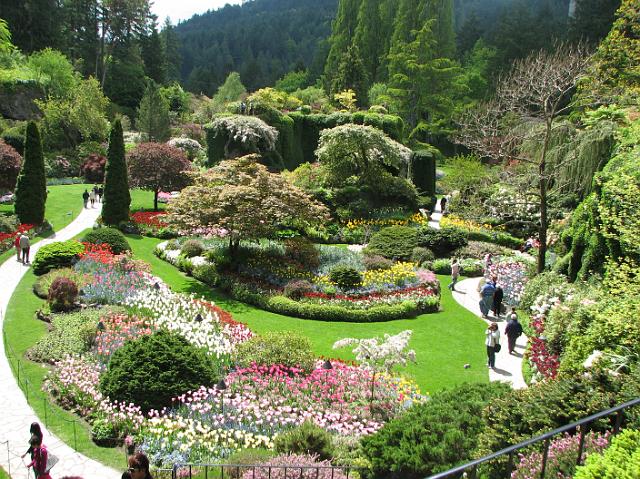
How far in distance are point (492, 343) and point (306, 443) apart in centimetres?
595

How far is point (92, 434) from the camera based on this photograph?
8.91m

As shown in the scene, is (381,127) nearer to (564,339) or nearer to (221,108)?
(221,108)

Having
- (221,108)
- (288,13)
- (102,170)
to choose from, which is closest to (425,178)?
(102,170)

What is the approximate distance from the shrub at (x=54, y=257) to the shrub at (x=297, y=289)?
23.8ft

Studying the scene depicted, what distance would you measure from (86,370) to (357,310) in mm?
7757

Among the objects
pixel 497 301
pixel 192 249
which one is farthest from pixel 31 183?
pixel 497 301

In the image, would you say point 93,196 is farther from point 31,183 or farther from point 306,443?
point 306,443

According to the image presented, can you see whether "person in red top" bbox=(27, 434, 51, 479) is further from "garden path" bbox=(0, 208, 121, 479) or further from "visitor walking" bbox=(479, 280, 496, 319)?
"visitor walking" bbox=(479, 280, 496, 319)

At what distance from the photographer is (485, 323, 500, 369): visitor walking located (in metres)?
12.0

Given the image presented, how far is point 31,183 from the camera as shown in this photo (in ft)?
74.4

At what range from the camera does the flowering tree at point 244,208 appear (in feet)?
59.3

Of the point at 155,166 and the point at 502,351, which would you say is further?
the point at 155,166

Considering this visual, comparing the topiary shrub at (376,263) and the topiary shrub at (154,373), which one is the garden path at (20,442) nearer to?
the topiary shrub at (154,373)

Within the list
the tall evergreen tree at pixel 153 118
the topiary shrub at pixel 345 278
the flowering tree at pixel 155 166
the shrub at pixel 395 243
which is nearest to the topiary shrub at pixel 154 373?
the topiary shrub at pixel 345 278
